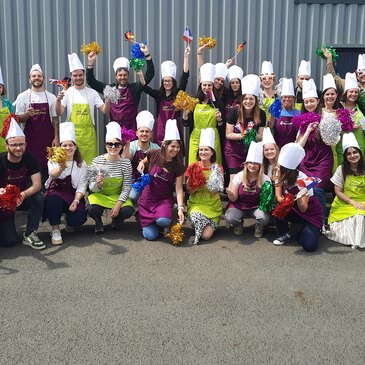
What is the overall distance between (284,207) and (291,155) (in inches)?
24.6

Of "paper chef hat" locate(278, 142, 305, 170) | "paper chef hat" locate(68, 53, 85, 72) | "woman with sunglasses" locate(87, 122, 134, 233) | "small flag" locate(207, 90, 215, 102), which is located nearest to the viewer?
"paper chef hat" locate(278, 142, 305, 170)

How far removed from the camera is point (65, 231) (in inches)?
252

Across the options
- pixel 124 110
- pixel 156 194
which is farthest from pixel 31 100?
pixel 156 194

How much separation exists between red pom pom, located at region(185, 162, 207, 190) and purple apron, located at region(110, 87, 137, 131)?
183 centimetres

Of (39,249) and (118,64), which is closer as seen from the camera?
(39,249)

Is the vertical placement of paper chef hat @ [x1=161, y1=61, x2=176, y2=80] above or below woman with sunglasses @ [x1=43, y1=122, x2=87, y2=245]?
above

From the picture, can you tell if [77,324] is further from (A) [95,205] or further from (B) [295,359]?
(A) [95,205]

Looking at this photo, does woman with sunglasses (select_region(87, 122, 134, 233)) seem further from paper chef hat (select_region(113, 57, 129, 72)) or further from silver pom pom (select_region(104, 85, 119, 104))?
paper chef hat (select_region(113, 57, 129, 72))

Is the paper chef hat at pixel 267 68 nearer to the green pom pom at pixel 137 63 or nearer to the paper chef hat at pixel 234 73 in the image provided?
the paper chef hat at pixel 234 73

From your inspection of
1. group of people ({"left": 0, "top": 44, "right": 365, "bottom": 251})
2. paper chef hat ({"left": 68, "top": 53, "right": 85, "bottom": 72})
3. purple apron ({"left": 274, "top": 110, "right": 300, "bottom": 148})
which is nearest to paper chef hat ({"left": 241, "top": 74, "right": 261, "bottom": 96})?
group of people ({"left": 0, "top": 44, "right": 365, "bottom": 251})

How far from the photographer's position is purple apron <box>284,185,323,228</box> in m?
5.90

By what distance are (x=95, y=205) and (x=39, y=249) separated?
910mm

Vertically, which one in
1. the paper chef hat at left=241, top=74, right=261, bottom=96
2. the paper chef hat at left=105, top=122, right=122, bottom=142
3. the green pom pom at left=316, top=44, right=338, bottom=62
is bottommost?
the paper chef hat at left=105, top=122, right=122, bottom=142

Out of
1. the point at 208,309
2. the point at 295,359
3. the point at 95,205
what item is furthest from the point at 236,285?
the point at 95,205
